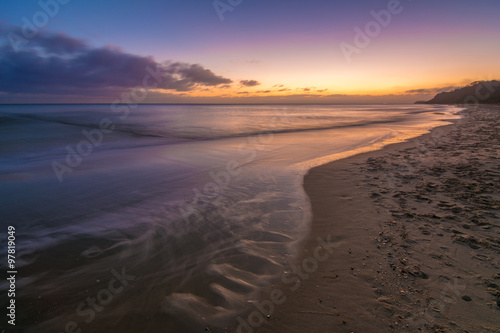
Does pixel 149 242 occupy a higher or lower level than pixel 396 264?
lower

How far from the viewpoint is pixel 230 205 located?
665cm

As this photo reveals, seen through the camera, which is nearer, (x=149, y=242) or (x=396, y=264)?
(x=396, y=264)

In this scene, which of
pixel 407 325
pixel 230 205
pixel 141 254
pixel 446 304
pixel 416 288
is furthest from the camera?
pixel 230 205

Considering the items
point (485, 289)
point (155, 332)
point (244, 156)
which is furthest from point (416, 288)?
point (244, 156)

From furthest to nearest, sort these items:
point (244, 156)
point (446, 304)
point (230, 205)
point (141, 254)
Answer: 1. point (244, 156)
2. point (230, 205)
3. point (141, 254)
4. point (446, 304)

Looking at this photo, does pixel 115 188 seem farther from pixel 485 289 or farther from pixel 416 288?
pixel 485 289

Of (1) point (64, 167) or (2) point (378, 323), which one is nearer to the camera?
(2) point (378, 323)

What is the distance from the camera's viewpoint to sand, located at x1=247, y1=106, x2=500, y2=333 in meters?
2.87

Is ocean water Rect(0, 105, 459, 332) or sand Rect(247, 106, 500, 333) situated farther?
ocean water Rect(0, 105, 459, 332)

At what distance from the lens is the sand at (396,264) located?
287 cm

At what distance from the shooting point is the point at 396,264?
372 cm

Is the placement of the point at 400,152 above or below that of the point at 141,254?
→ above

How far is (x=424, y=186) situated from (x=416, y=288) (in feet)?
16.0

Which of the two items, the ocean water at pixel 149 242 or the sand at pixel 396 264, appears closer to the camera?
the sand at pixel 396 264
